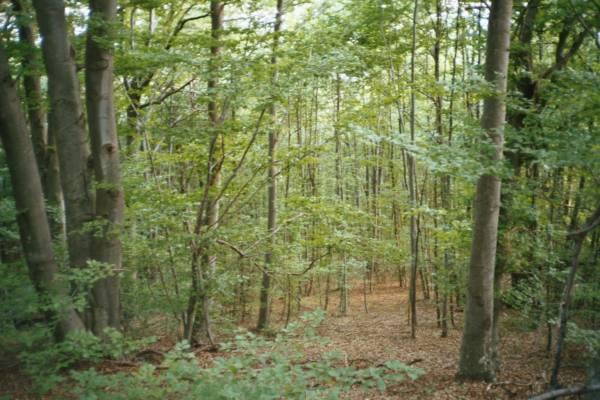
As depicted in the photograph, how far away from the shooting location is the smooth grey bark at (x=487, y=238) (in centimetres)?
579

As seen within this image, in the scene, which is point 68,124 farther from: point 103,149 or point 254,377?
point 254,377

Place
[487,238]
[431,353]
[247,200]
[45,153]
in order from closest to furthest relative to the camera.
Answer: [487,238], [247,200], [431,353], [45,153]

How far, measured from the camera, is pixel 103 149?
6.39 meters

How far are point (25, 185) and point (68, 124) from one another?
39.0 inches

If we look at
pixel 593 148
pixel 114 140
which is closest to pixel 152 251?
pixel 114 140

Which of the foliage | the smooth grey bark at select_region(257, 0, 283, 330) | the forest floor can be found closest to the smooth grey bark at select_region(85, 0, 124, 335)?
the forest floor

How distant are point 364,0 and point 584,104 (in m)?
7.42

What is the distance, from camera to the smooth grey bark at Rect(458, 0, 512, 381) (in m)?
5.79

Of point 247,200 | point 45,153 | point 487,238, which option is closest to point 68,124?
point 247,200

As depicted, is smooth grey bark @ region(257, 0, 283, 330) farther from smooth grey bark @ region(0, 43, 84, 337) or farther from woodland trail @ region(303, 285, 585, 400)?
smooth grey bark @ region(0, 43, 84, 337)

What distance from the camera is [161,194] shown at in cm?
793

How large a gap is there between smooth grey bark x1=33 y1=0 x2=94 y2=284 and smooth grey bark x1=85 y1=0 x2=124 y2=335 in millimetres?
156

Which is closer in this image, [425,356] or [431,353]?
[425,356]

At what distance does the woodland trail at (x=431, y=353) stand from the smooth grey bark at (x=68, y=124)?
12.3ft
